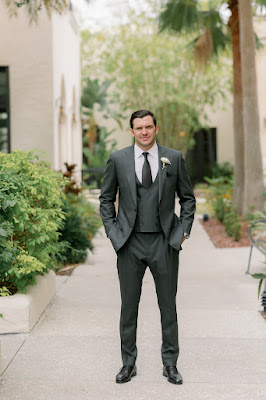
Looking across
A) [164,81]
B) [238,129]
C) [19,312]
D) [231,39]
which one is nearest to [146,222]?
[19,312]

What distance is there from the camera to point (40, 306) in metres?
6.35

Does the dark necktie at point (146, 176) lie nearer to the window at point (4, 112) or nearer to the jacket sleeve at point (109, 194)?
the jacket sleeve at point (109, 194)

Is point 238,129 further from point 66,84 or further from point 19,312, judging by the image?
point 19,312

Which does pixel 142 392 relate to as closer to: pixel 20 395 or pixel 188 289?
pixel 20 395

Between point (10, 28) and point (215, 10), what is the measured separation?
5769 mm

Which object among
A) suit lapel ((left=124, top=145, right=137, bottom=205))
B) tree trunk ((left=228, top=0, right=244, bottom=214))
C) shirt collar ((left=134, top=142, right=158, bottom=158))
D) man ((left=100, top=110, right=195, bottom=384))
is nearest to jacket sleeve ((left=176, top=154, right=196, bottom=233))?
man ((left=100, top=110, right=195, bottom=384))

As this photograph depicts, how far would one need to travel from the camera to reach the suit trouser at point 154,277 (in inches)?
176

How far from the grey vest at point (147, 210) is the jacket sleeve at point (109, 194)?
0.20 meters

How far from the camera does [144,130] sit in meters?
4.39

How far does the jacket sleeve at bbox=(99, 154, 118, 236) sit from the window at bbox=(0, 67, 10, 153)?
8832 mm

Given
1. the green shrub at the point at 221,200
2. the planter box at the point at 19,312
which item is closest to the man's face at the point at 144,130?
the planter box at the point at 19,312

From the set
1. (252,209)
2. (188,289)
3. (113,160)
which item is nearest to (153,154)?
(113,160)

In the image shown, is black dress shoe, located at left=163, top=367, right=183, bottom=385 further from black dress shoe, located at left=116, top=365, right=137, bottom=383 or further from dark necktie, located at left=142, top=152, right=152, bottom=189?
dark necktie, located at left=142, top=152, right=152, bottom=189

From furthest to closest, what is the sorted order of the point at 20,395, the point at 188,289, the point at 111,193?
the point at 188,289, the point at 111,193, the point at 20,395
